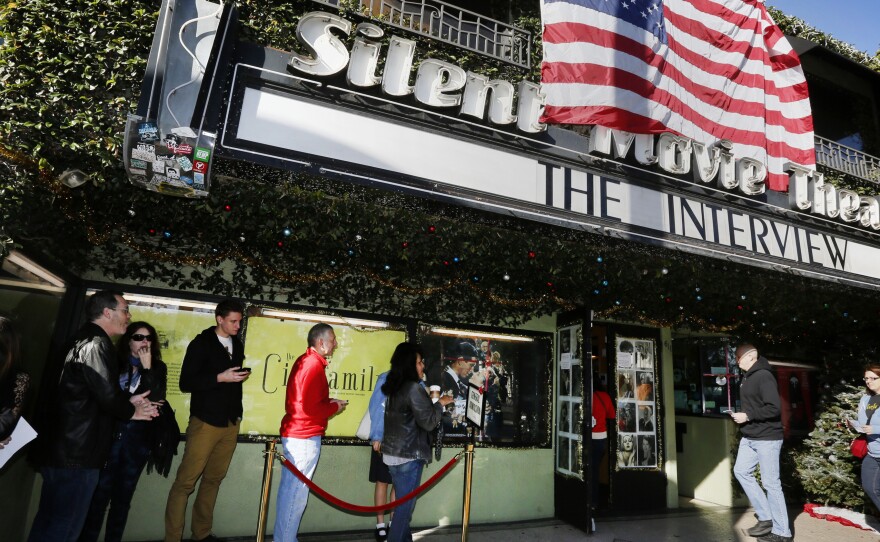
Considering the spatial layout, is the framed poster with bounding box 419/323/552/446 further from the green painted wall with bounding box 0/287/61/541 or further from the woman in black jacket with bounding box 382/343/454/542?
the green painted wall with bounding box 0/287/61/541

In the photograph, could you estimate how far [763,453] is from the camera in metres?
5.20

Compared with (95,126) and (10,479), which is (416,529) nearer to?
(10,479)

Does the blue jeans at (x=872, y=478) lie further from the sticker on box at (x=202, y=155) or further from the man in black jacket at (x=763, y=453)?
the sticker on box at (x=202, y=155)

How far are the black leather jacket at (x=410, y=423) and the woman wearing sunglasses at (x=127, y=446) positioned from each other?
2.04 meters

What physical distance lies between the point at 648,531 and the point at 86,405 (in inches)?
251

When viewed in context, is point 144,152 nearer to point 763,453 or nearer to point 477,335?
point 477,335

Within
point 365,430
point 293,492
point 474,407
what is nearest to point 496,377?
point 474,407

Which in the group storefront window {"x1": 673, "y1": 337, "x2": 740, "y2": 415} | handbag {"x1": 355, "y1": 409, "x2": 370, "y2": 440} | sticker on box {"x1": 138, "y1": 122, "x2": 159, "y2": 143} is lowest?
handbag {"x1": 355, "y1": 409, "x2": 370, "y2": 440}

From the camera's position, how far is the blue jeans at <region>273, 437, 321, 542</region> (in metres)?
3.97

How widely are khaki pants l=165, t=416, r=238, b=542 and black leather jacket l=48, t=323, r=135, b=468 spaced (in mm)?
1127

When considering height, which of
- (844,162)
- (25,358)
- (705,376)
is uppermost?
(844,162)

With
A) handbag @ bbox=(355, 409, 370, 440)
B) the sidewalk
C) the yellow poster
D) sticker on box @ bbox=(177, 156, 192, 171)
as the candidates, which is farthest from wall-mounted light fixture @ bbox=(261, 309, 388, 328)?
sticker on box @ bbox=(177, 156, 192, 171)

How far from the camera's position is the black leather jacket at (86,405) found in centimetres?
301

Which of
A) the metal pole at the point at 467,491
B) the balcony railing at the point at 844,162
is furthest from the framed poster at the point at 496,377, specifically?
the balcony railing at the point at 844,162
